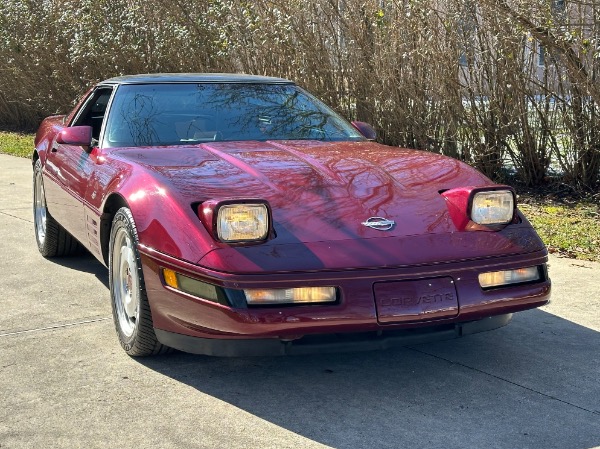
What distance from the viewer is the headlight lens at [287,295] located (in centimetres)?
369

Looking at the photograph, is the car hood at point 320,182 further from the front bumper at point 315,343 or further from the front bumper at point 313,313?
the front bumper at point 315,343

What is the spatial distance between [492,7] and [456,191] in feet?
15.8

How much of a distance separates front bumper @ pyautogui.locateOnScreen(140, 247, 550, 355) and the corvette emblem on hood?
25cm

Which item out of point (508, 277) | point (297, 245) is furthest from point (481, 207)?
point (297, 245)

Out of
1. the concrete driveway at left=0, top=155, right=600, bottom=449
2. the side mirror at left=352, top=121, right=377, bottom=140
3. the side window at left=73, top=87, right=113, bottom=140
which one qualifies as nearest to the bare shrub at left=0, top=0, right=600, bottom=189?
the side mirror at left=352, top=121, right=377, bottom=140

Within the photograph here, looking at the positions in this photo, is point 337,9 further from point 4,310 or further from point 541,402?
point 541,402

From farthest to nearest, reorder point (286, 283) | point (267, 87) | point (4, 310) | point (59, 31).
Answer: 1. point (59, 31)
2. point (267, 87)
3. point (4, 310)
4. point (286, 283)

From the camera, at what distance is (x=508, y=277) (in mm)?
4043

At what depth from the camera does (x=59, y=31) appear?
1666 centimetres

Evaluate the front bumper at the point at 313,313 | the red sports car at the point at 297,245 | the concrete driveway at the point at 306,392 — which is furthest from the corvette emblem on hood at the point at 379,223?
the concrete driveway at the point at 306,392

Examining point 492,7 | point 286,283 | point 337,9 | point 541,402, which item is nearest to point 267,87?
point 286,283

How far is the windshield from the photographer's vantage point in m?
5.18

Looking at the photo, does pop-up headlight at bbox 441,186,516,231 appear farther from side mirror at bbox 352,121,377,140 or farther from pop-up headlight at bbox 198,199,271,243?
side mirror at bbox 352,121,377,140

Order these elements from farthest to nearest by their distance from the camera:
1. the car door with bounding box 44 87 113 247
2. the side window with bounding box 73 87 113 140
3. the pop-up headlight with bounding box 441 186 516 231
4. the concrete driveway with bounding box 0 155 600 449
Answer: the side window with bounding box 73 87 113 140
the car door with bounding box 44 87 113 247
the pop-up headlight with bounding box 441 186 516 231
the concrete driveway with bounding box 0 155 600 449
